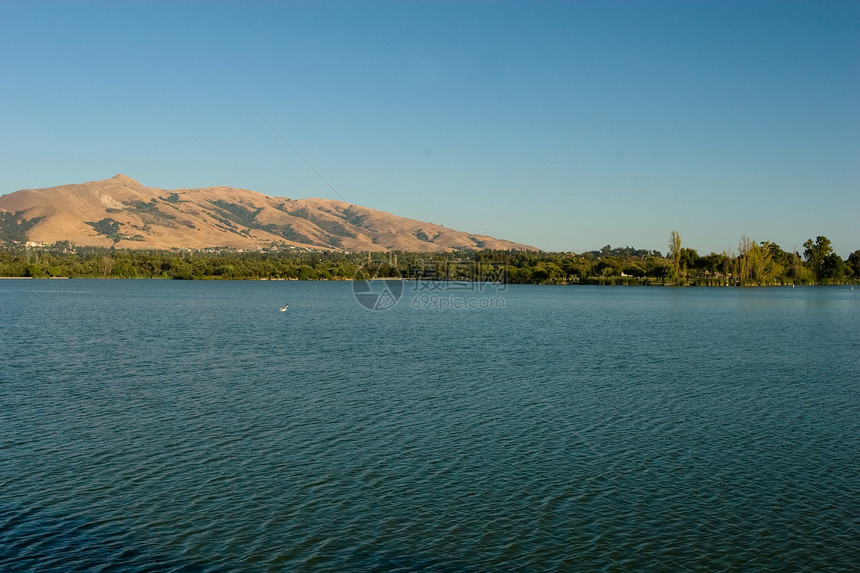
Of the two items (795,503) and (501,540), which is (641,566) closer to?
(501,540)

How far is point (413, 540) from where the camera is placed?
15273mm

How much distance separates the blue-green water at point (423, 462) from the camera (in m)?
14.9

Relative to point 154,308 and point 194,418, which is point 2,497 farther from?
point 154,308

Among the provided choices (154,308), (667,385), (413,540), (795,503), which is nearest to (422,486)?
(413,540)

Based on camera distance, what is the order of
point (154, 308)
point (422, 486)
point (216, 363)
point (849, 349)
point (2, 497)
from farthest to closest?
point (154, 308) < point (849, 349) < point (216, 363) < point (422, 486) < point (2, 497)

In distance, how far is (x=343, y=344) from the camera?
172 feet

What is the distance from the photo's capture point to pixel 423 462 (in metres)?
21.0

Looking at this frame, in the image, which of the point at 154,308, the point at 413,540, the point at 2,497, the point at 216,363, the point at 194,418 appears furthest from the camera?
the point at 154,308

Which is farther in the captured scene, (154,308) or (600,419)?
(154,308)

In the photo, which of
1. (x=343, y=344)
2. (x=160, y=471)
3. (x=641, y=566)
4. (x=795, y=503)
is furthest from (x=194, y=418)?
(x=343, y=344)

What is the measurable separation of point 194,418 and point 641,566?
18014 millimetres

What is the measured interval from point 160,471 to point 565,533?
11.7 meters

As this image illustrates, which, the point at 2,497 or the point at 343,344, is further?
the point at 343,344

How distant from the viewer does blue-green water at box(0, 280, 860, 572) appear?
48.7 feet
